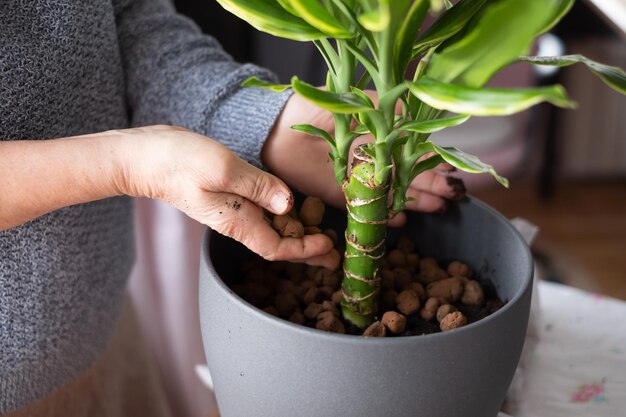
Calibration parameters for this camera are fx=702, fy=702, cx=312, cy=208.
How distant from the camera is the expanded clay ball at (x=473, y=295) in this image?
1.99ft

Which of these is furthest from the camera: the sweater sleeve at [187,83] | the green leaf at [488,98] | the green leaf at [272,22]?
the sweater sleeve at [187,83]

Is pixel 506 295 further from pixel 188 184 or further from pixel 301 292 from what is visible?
pixel 188 184

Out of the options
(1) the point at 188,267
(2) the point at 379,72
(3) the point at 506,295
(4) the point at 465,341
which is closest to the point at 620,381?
(3) the point at 506,295

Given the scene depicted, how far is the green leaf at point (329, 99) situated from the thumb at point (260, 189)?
0.11m

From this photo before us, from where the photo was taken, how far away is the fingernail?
539 millimetres

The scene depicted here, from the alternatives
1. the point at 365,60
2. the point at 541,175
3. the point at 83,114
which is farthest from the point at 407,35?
the point at 541,175

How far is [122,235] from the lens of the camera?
80 centimetres

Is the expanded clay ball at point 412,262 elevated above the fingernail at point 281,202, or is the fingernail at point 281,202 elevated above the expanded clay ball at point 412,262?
the fingernail at point 281,202

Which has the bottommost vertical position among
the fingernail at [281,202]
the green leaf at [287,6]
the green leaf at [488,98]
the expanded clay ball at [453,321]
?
the expanded clay ball at [453,321]

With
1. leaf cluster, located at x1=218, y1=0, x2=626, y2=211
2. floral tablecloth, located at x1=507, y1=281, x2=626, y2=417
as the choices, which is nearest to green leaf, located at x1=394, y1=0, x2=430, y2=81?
leaf cluster, located at x1=218, y1=0, x2=626, y2=211

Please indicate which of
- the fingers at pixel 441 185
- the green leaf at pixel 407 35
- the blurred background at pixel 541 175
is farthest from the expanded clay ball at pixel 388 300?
the blurred background at pixel 541 175

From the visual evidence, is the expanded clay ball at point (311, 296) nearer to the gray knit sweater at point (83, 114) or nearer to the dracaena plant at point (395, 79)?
the dracaena plant at point (395, 79)

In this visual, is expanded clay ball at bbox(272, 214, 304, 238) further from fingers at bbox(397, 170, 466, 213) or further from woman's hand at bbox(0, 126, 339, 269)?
fingers at bbox(397, 170, 466, 213)

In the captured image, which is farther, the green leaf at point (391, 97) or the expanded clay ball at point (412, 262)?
the expanded clay ball at point (412, 262)
